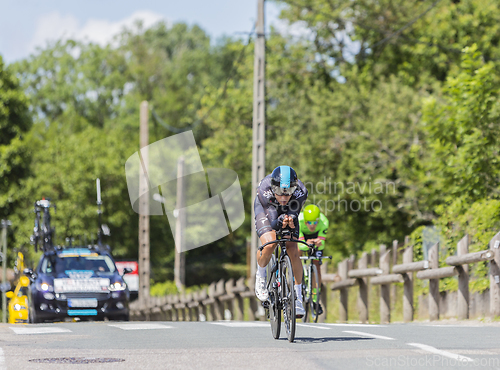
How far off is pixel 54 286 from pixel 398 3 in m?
27.7

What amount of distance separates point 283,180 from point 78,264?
977 cm

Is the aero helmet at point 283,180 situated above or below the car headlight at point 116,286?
above

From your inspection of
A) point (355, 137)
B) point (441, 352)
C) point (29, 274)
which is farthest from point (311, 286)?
point (355, 137)

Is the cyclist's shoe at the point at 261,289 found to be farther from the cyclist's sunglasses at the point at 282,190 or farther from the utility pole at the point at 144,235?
the utility pole at the point at 144,235

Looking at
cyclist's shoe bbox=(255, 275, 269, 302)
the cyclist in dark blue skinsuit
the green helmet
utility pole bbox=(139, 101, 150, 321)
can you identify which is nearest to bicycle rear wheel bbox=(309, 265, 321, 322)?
the green helmet

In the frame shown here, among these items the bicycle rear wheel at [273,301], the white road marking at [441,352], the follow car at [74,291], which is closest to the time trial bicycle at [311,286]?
the follow car at [74,291]

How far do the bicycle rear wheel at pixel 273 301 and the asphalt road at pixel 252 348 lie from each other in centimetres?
17

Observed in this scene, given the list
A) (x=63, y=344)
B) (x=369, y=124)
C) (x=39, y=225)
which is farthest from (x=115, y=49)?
(x=63, y=344)

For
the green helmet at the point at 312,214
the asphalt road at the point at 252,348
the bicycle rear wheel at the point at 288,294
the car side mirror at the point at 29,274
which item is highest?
the green helmet at the point at 312,214

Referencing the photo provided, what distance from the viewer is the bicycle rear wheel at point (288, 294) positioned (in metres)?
8.68

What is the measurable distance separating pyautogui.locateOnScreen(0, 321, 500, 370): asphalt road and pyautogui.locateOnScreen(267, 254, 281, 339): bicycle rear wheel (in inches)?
6.6

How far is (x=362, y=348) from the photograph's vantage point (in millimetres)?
8273

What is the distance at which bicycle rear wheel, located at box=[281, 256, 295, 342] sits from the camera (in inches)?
342

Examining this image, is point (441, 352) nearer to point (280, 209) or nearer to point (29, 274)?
point (280, 209)
